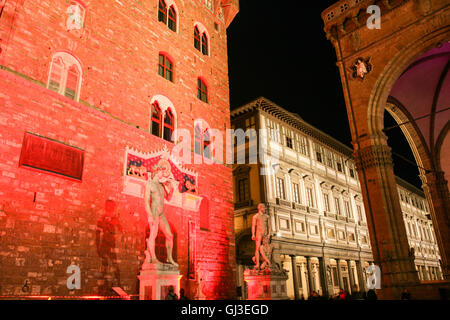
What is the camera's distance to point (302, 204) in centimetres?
2636

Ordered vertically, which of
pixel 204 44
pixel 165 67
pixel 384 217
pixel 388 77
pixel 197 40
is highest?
pixel 204 44

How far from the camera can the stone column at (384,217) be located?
34.1ft

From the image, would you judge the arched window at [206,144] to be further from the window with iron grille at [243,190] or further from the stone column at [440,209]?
the stone column at [440,209]

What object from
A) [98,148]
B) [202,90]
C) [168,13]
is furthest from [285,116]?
[98,148]

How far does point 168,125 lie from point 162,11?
5998 millimetres

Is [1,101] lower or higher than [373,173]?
higher

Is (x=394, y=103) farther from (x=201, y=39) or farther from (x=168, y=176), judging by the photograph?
(x=168, y=176)

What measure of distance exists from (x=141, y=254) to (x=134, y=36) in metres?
8.79

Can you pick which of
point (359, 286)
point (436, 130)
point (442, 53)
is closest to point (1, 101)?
point (442, 53)

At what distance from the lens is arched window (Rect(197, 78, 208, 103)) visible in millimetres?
16078

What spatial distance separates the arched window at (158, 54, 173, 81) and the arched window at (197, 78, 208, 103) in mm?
1932

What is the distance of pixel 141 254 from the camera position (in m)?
10.6

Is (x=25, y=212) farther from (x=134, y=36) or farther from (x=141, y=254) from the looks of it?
(x=134, y=36)

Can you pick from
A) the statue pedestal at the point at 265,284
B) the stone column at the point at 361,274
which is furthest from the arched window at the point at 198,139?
the stone column at the point at 361,274
